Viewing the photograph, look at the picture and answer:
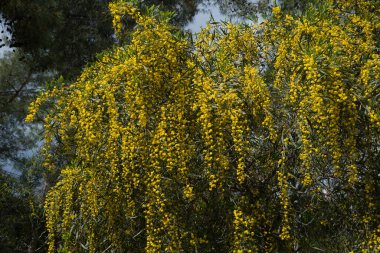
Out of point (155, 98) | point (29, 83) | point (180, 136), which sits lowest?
point (180, 136)

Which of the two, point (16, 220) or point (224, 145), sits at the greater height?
point (224, 145)

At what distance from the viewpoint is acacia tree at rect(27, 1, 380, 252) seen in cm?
344

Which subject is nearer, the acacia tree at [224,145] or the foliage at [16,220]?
the acacia tree at [224,145]

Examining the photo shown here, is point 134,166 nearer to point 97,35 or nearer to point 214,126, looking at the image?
point 214,126

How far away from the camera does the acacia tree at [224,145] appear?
11.3ft

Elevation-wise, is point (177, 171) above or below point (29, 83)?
below

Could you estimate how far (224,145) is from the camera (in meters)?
3.58

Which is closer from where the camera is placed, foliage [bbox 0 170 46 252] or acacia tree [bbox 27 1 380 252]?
acacia tree [bbox 27 1 380 252]

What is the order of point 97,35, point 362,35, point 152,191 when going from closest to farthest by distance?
point 152,191 → point 362,35 → point 97,35

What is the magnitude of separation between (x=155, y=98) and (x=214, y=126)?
54 cm

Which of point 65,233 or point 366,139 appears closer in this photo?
point 366,139

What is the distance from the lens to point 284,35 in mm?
4086

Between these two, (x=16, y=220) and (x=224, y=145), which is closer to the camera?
(x=224, y=145)

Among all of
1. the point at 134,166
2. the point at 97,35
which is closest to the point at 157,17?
the point at 134,166
